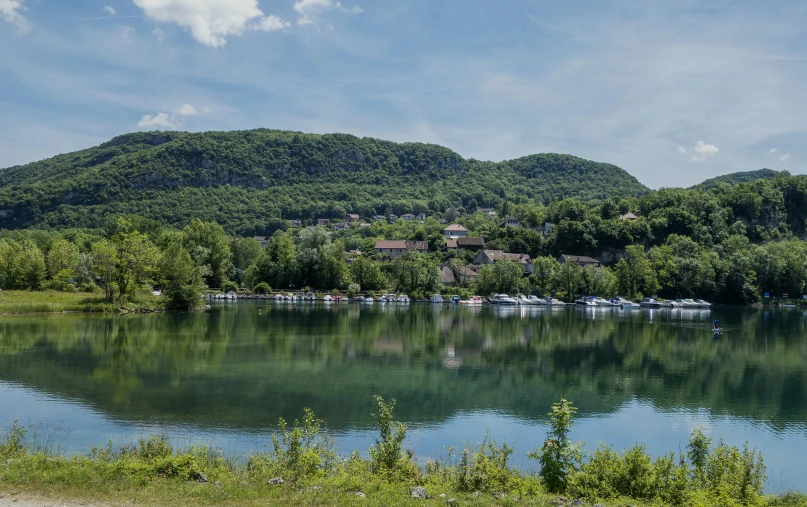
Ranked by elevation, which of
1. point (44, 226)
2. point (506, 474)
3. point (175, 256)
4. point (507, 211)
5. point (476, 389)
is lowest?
point (476, 389)

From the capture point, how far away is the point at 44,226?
150125 mm

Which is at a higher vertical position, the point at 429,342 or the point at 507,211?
the point at 507,211

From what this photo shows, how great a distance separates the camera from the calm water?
18703mm

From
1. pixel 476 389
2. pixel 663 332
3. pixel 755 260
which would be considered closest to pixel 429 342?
pixel 476 389

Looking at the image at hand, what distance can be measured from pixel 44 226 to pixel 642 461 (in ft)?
580

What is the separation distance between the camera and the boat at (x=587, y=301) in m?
91.0

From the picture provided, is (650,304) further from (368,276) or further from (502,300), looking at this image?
(368,276)

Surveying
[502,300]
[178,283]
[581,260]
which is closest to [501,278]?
[502,300]

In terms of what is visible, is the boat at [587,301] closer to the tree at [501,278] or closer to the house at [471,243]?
the tree at [501,278]

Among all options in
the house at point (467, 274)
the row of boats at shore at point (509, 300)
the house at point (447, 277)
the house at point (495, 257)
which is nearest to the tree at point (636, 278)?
the row of boats at shore at point (509, 300)

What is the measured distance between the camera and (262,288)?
95.9 m

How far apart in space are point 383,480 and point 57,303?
190 ft

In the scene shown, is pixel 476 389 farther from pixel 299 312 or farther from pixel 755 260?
pixel 755 260

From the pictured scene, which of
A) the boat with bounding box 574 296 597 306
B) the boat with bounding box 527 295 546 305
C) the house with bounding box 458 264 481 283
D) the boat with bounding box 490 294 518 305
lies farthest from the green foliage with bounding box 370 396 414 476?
the house with bounding box 458 264 481 283
